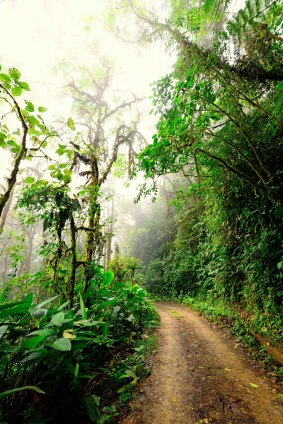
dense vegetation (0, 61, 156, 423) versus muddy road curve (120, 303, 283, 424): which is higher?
dense vegetation (0, 61, 156, 423)

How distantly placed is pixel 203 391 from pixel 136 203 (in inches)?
147

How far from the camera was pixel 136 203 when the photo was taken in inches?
208

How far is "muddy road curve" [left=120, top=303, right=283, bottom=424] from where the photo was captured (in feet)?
6.90

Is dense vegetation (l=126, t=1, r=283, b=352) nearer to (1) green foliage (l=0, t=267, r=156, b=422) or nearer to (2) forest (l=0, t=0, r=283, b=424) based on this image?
(2) forest (l=0, t=0, r=283, b=424)

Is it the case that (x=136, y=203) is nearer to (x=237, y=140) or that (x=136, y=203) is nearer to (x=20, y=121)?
(x=237, y=140)

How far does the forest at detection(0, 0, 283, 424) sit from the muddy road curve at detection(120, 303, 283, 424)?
0.73 ft

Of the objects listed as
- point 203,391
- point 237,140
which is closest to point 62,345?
point 203,391

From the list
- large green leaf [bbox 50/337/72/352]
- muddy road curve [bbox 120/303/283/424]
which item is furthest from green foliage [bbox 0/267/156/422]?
muddy road curve [bbox 120/303/283/424]

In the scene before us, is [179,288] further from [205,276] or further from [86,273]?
[86,273]

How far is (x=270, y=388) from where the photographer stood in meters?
2.65

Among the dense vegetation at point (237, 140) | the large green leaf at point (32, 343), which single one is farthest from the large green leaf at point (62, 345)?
the dense vegetation at point (237, 140)

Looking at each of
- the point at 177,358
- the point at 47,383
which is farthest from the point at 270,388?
the point at 47,383

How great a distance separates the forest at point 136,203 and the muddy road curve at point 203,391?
224mm

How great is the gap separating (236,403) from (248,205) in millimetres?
3734
